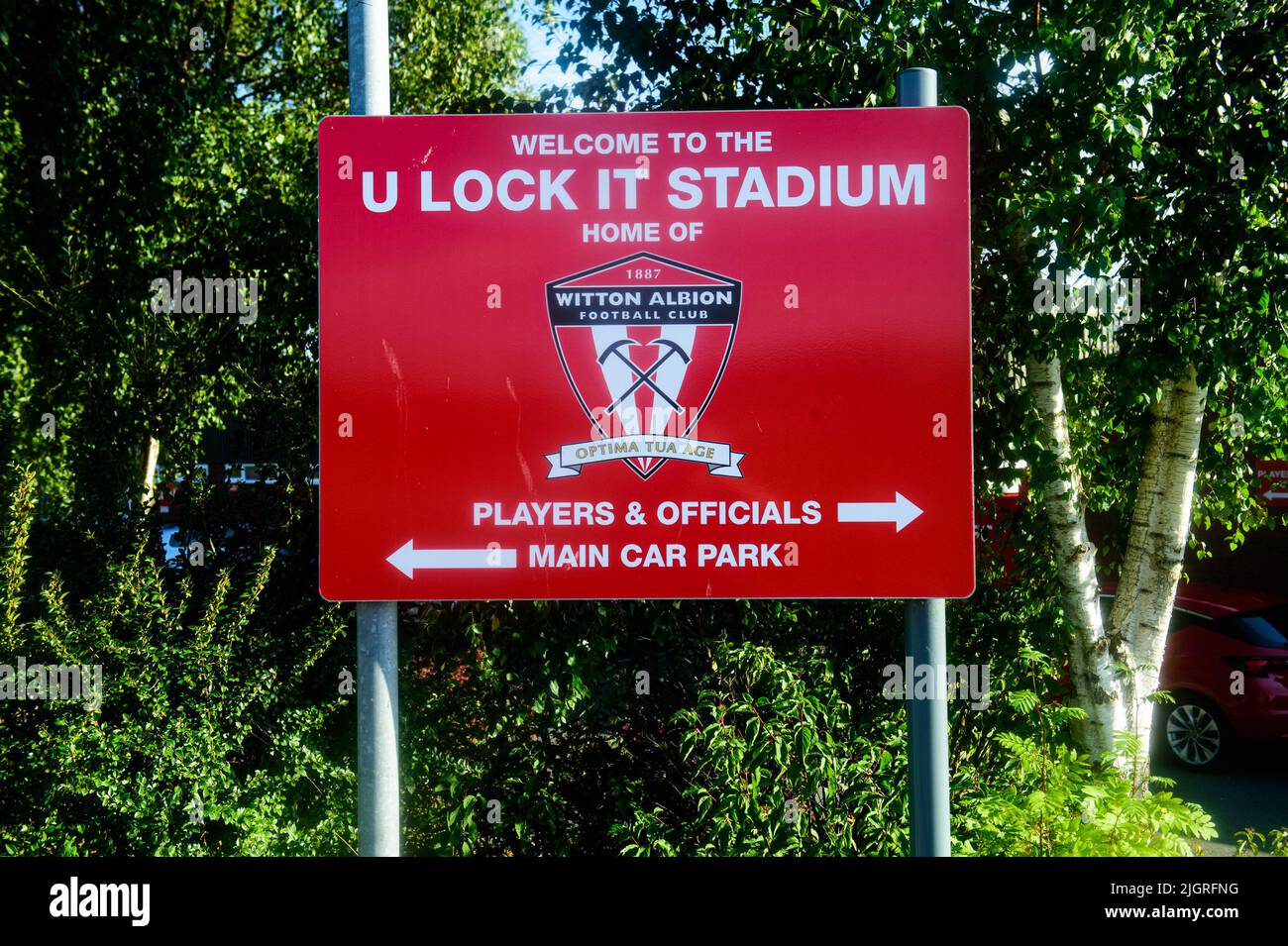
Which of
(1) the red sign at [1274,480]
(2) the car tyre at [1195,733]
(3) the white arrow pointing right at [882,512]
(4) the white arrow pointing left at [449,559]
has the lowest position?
(2) the car tyre at [1195,733]

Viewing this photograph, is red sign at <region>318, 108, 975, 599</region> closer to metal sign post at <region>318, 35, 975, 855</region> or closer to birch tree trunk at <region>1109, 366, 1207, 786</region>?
metal sign post at <region>318, 35, 975, 855</region>

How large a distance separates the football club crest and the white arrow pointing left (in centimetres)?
31

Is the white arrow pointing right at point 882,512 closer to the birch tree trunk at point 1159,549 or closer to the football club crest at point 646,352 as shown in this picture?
the football club crest at point 646,352

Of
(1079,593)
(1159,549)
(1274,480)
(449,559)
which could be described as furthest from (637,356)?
(1274,480)

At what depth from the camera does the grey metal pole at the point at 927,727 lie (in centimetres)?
312

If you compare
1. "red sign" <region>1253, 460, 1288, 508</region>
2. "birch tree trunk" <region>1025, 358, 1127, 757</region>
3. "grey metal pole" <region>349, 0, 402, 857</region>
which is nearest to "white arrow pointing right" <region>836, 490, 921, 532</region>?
"grey metal pole" <region>349, 0, 402, 857</region>

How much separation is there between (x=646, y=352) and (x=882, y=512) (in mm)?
936

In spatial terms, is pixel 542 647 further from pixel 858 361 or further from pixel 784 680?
pixel 858 361

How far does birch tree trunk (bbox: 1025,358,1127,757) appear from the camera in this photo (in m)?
4.86

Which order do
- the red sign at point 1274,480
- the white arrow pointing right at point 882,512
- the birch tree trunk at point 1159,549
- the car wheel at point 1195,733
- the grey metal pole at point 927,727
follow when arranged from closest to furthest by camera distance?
1. the grey metal pole at point 927,727
2. the white arrow pointing right at point 882,512
3. the birch tree trunk at point 1159,549
4. the car wheel at point 1195,733
5. the red sign at point 1274,480

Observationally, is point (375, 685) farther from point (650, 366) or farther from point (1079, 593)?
point (1079, 593)

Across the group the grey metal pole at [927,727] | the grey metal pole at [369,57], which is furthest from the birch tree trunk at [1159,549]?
the grey metal pole at [369,57]

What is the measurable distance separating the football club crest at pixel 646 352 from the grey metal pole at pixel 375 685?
30.9 inches

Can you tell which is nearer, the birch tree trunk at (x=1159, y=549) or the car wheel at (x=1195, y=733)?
the birch tree trunk at (x=1159, y=549)
